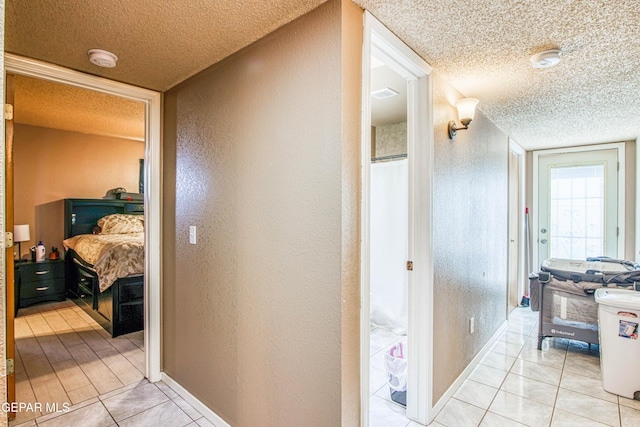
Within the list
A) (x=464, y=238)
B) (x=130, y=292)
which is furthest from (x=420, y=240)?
(x=130, y=292)

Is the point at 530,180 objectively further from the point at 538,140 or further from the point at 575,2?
the point at 575,2

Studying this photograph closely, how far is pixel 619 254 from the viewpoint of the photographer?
415 centimetres

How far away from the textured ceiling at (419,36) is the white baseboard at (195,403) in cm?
218

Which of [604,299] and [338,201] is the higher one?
[338,201]

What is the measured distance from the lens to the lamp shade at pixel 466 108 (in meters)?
2.32

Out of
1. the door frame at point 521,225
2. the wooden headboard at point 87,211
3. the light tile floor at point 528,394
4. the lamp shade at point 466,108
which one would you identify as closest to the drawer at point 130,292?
the wooden headboard at point 87,211

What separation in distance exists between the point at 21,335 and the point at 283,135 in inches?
151

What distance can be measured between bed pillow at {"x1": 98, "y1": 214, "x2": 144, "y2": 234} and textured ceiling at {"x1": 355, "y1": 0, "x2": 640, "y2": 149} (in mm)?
4704

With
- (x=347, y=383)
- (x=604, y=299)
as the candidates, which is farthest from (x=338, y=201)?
(x=604, y=299)

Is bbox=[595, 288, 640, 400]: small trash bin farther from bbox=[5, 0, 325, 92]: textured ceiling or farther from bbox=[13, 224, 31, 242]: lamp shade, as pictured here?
bbox=[13, 224, 31, 242]: lamp shade

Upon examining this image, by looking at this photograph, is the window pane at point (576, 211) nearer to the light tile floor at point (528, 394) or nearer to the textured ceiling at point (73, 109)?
the light tile floor at point (528, 394)

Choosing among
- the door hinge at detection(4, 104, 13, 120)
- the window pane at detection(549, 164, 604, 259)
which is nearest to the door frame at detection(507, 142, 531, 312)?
the window pane at detection(549, 164, 604, 259)

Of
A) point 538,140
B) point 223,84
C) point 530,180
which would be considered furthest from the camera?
point 530,180

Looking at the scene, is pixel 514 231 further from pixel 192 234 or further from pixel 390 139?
pixel 192 234
